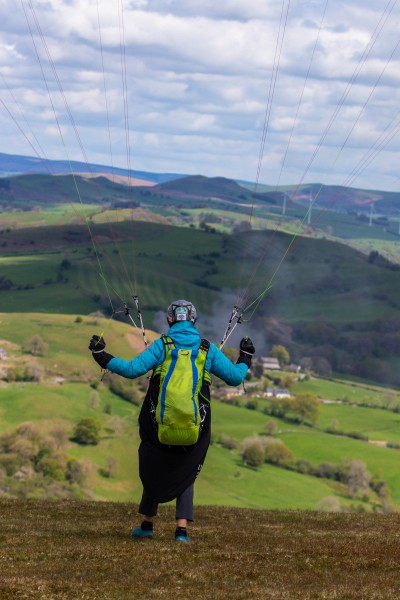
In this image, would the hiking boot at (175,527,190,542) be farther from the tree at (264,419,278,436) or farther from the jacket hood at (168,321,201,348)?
the tree at (264,419,278,436)

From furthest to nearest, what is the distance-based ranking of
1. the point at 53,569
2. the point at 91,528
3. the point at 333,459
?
the point at 333,459
the point at 91,528
the point at 53,569

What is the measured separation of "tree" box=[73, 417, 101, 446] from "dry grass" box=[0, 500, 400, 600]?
108724 millimetres

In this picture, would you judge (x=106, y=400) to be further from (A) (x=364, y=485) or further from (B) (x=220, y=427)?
(A) (x=364, y=485)

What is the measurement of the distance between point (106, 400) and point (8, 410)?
17.6 metres

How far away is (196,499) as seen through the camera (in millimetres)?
101000

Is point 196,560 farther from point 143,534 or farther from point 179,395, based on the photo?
point 179,395

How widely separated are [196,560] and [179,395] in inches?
89.1

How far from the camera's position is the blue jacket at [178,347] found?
553 inches

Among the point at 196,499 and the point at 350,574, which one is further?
the point at 196,499

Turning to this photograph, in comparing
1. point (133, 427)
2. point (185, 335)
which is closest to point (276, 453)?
point (133, 427)

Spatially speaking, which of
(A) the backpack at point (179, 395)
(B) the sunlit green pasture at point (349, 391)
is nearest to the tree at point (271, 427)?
(B) the sunlit green pasture at point (349, 391)

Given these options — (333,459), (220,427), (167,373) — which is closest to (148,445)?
(167,373)

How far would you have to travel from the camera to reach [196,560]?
540 inches

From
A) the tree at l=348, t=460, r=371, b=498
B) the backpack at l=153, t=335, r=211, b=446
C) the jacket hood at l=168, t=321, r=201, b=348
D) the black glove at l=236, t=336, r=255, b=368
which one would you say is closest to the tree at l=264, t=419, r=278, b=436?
the tree at l=348, t=460, r=371, b=498
